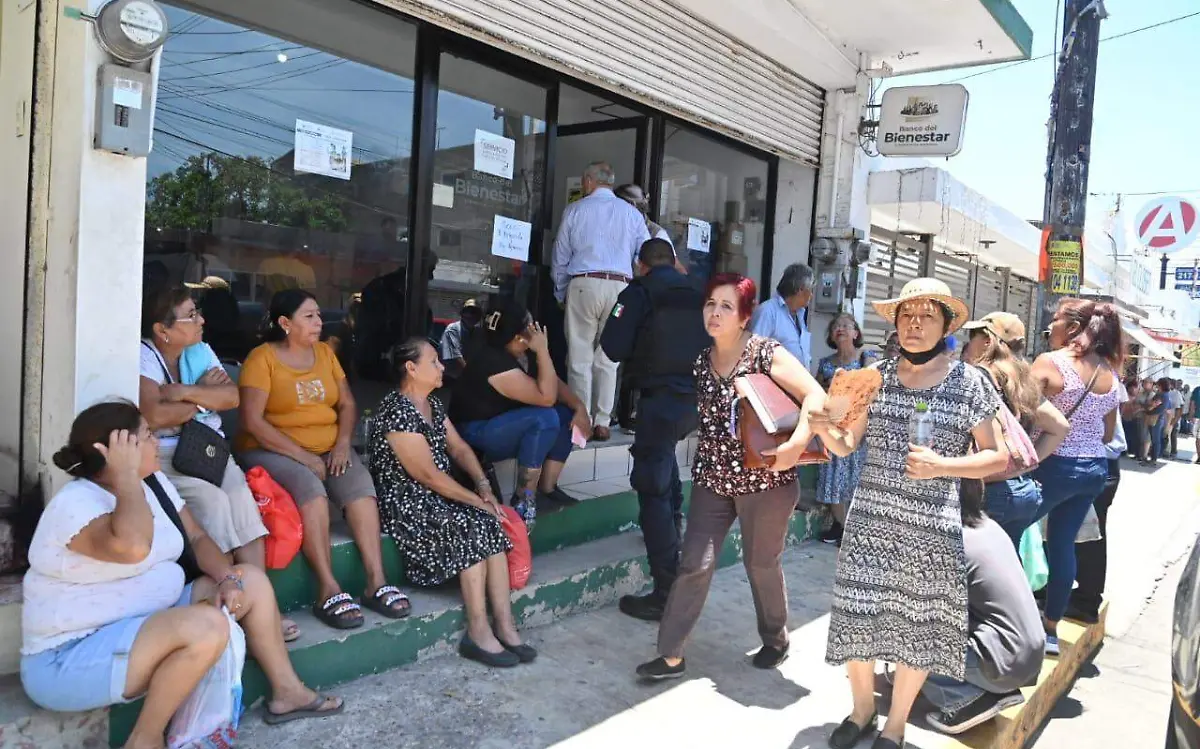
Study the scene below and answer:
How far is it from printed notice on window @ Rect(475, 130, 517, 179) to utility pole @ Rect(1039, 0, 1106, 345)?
154 inches

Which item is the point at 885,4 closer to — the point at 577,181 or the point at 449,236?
the point at 577,181

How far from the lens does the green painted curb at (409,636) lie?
2.98 m

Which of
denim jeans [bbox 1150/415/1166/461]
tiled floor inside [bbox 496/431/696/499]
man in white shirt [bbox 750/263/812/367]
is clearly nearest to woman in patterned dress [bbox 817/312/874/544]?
man in white shirt [bbox 750/263/812/367]

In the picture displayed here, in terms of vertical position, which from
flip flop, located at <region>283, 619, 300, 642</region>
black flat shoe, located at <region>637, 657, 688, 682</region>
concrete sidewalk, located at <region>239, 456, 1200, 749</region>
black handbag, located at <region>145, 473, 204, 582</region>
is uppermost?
black handbag, located at <region>145, 473, 204, 582</region>

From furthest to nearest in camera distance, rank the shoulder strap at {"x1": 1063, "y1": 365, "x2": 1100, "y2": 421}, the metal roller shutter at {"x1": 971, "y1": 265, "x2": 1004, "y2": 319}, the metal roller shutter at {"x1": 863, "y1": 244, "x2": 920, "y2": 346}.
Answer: the metal roller shutter at {"x1": 971, "y1": 265, "x2": 1004, "y2": 319}, the metal roller shutter at {"x1": 863, "y1": 244, "x2": 920, "y2": 346}, the shoulder strap at {"x1": 1063, "y1": 365, "x2": 1100, "y2": 421}

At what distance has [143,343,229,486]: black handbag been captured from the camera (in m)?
3.07

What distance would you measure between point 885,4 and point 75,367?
5937 millimetres

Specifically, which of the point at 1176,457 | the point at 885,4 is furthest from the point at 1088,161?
the point at 1176,457

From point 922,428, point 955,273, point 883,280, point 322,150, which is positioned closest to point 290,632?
point 922,428

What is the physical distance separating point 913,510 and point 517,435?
212cm

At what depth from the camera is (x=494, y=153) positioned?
5594mm

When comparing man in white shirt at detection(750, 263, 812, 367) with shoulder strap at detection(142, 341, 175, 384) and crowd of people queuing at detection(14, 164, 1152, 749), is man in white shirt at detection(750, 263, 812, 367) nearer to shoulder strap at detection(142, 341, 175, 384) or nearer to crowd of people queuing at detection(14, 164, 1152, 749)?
crowd of people queuing at detection(14, 164, 1152, 749)

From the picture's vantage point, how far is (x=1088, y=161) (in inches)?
238

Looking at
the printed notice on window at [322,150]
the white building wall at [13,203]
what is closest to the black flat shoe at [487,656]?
the white building wall at [13,203]
